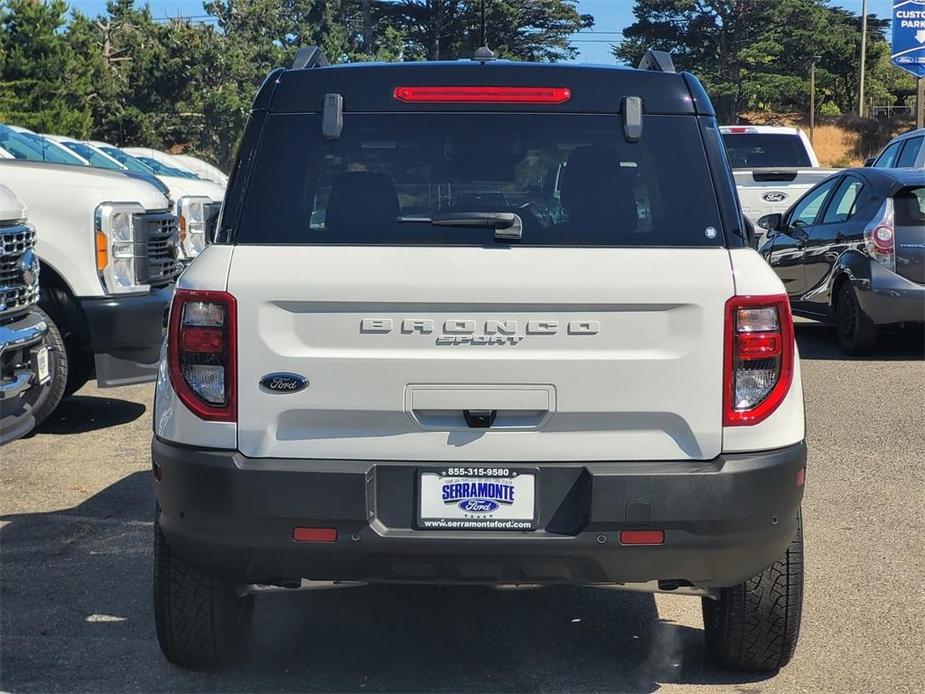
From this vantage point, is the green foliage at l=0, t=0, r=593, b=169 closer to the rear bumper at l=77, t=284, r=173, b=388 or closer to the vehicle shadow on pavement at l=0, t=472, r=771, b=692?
the rear bumper at l=77, t=284, r=173, b=388

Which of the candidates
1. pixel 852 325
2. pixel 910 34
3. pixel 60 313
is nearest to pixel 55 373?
pixel 60 313

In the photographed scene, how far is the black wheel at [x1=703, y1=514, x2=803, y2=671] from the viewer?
3992mm

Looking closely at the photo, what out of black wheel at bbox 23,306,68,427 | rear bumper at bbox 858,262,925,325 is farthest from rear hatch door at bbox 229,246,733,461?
rear bumper at bbox 858,262,925,325

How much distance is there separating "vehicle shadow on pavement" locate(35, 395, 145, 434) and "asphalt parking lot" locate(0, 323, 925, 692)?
5.16ft

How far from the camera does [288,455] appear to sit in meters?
3.62

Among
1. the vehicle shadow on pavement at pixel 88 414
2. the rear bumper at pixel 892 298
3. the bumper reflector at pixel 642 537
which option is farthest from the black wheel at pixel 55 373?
the rear bumper at pixel 892 298

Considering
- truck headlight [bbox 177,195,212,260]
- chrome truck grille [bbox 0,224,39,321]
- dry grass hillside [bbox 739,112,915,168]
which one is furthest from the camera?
dry grass hillside [bbox 739,112,915,168]

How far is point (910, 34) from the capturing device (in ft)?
83.3

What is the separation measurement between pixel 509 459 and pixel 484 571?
325mm

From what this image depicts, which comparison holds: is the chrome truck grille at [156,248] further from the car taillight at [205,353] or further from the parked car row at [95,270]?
the car taillight at [205,353]

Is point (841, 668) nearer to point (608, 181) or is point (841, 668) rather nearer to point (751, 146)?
point (608, 181)

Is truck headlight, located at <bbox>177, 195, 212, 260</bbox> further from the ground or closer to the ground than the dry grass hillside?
further from the ground

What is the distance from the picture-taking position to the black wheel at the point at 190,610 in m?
4.00

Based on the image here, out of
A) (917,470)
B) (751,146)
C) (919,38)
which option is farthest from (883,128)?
(917,470)
